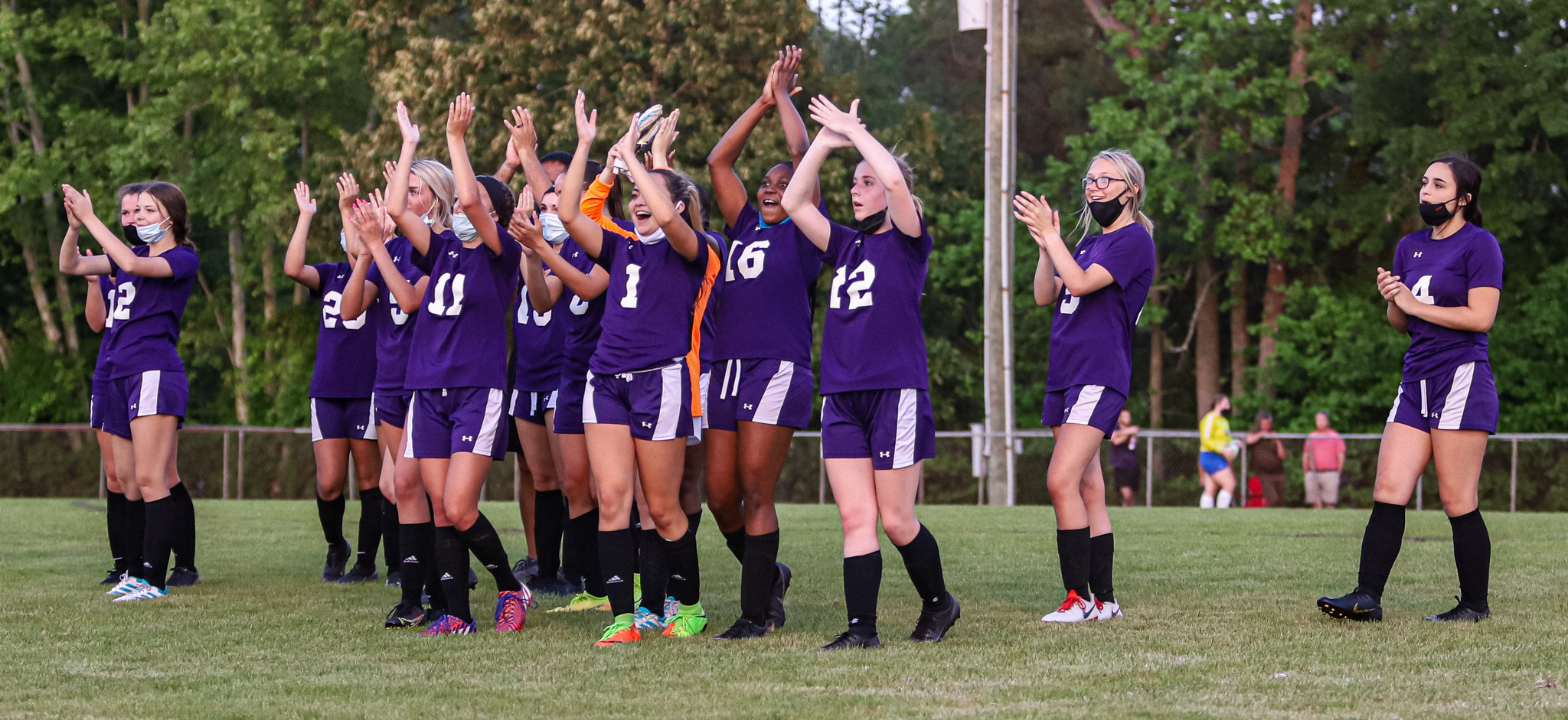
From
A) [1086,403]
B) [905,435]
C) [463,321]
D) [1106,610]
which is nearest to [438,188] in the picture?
[463,321]

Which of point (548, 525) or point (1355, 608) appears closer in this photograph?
point (1355, 608)

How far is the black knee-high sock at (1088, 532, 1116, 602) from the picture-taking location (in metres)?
6.76

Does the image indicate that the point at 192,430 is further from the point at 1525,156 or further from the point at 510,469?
the point at 1525,156

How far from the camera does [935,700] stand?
4746mm

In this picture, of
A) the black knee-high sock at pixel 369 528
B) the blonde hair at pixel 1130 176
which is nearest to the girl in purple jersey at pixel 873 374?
the blonde hair at pixel 1130 176

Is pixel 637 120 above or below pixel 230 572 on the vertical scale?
above

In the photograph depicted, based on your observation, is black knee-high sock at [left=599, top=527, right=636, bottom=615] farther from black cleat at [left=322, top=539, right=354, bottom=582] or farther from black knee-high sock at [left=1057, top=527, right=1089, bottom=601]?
black cleat at [left=322, top=539, right=354, bottom=582]

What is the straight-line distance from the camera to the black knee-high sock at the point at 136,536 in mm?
8047

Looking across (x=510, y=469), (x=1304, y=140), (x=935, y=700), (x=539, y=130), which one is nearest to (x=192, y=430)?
(x=510, y=469)

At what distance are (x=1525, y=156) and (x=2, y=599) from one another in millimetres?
27598

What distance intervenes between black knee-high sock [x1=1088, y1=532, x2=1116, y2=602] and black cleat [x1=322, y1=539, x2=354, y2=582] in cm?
441

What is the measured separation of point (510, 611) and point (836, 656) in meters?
1.69

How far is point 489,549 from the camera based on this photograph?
6.48 m

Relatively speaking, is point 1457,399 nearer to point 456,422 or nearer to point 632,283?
point 632,283
